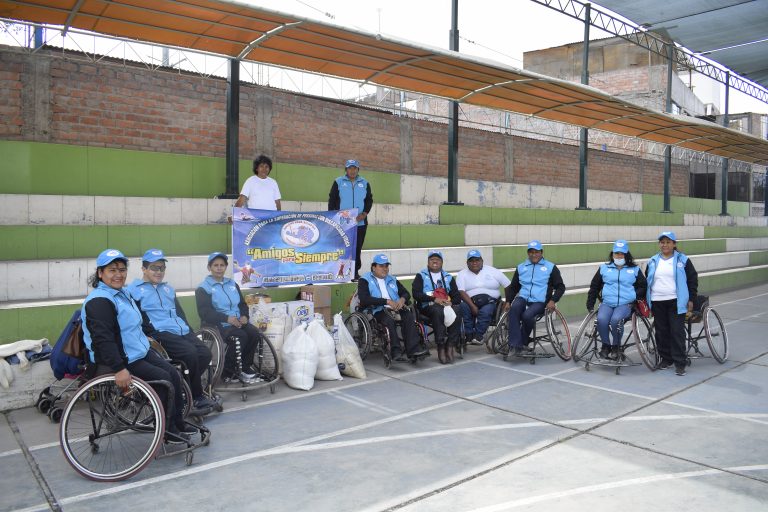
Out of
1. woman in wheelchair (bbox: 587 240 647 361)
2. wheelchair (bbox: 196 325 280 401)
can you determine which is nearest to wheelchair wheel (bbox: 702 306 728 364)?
woman in wheelchair (bbox: 587 240 647 361)

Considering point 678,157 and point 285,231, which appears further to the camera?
point 678,157

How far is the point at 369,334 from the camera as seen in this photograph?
6.91 m

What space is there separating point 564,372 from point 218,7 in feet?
17.1

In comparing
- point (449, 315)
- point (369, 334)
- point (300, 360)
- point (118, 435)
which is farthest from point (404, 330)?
point (118, 435)

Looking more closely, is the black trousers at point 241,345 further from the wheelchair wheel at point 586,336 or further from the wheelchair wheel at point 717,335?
the wheelchair wheel at point 717,335

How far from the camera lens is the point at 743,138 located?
15.4 m

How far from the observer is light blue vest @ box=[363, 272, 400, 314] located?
7.01 m

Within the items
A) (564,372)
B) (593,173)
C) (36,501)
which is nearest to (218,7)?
(36,501)

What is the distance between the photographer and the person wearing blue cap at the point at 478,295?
7.80 metres

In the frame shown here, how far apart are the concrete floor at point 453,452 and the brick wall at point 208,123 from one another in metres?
4.80

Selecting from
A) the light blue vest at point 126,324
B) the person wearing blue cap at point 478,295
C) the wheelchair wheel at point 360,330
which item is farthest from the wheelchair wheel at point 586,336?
the light blue vest at point 126,324

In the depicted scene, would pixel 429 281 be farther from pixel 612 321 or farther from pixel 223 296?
pixel 223 296

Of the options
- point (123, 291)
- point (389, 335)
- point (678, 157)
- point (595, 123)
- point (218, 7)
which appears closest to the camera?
point (123, 291)

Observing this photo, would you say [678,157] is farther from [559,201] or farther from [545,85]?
[545,85]
